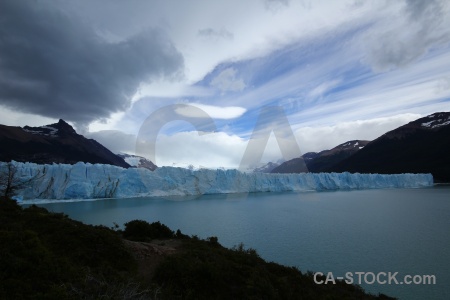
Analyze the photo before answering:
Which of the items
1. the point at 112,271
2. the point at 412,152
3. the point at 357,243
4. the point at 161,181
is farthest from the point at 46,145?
the point at 412,152

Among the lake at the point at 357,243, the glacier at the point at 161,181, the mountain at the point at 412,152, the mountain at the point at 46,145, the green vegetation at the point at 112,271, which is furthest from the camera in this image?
the mountain at the point at 412,152

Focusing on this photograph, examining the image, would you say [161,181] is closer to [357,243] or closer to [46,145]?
[357,243]

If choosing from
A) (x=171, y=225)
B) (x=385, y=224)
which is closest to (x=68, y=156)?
(x=171, y=225)

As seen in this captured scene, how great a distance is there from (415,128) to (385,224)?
13057 cm

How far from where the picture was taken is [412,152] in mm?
109750

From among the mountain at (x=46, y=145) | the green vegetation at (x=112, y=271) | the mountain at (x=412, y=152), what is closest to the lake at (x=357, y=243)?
the green vegetation at (x=112, y=271)

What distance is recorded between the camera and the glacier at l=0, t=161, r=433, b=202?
50875 mm

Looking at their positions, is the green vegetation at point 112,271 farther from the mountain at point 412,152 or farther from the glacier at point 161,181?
the mountain at point 412,152

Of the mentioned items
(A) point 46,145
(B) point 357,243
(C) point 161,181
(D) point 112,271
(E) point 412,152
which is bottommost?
(B) point 357,243

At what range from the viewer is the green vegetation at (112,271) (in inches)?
204

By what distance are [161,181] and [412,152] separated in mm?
104362

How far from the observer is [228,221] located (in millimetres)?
25797

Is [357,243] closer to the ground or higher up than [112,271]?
closer to the ground

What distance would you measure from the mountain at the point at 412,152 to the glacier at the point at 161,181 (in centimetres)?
1710
